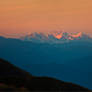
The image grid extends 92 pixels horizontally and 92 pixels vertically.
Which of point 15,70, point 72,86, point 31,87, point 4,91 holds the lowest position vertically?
point 4,91

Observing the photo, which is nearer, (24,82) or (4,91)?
(4,91)

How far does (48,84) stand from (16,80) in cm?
818

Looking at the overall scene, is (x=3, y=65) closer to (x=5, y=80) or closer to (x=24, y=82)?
(x=5, y=80)

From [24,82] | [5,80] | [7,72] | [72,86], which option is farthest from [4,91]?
[7,72]

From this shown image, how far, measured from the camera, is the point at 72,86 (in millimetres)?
64812

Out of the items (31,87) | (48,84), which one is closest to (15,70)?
(48,84)

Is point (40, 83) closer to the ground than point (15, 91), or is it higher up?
higher up

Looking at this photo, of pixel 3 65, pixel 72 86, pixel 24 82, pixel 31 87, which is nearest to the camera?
pixel 31 87

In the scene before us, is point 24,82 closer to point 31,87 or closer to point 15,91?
point 31,87

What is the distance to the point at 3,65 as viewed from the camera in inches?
3263

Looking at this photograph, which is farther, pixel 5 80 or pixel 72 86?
pixel 72 86

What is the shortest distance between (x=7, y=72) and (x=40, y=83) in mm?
25131

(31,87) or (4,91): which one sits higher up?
(31,87)

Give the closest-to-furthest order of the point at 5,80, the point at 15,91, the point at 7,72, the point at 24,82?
the point at 15,91 → the point at 24,82 → the point at 5,80 → the point at 7,72
